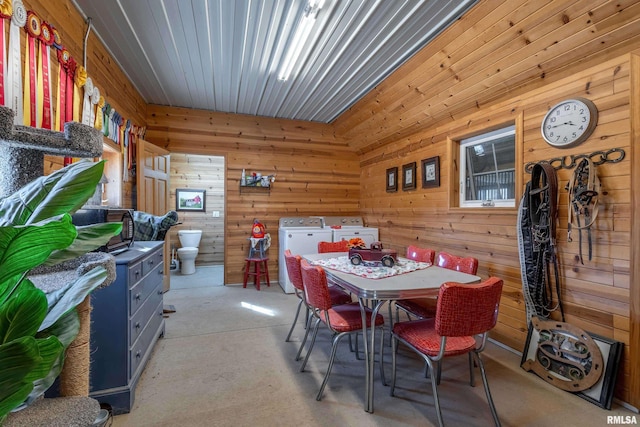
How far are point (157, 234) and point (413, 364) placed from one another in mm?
2540

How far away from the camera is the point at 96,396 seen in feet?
5.39

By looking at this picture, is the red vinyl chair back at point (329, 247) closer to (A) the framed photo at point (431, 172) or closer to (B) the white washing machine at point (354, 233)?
(B) the white washing machine at point (354, 233)

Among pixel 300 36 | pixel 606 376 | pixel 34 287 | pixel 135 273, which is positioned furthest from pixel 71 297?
pixel 606 376

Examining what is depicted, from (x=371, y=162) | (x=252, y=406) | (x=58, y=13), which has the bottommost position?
(x=252, y=406)

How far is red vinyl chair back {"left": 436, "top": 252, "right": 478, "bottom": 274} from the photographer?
2.25m

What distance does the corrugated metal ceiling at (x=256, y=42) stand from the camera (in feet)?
7.04

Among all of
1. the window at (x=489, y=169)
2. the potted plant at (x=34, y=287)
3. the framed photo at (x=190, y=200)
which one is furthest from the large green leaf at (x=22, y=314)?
the framed photo at (x=190, y=200)

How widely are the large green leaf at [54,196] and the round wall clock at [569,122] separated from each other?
2665 millimetres

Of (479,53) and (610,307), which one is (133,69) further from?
(610,307)

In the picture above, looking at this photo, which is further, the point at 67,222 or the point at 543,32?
the point at 543,32

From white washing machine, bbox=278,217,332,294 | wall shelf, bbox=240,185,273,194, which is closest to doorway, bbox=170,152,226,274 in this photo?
wall shelf, bbox=240,185,273,194

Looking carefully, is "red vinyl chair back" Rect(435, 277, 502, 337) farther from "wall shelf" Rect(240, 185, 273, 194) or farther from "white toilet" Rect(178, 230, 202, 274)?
"white toilet" Rect(178, 230, 202, 274)

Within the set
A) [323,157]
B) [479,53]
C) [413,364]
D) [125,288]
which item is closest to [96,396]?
[125,288]

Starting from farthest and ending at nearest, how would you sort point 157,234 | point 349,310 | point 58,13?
point 157,234 → point 349,310 → point 58,13
